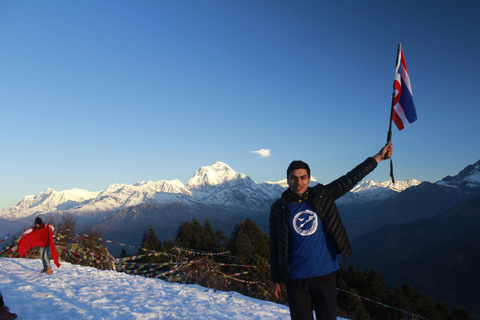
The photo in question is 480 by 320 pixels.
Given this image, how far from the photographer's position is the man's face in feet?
12.4

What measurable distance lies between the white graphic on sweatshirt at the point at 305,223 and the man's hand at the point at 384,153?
4.89ft

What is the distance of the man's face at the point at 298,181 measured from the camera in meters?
3.78

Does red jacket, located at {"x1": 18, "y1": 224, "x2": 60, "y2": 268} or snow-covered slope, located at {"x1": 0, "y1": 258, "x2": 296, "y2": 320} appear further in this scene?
red jacket, located at {"x1": 18, "y1": 224, "x2": 60, "y2": 268}

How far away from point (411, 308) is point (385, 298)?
9.04ft

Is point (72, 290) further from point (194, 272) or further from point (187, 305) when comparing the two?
point (194, 272)

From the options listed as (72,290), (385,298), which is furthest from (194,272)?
(385,298)

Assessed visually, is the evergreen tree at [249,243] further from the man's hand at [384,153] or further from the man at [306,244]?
the man at [306,244]

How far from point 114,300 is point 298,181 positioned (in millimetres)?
5835

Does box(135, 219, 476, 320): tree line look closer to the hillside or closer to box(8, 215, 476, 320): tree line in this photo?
box(8, 215, 476, 320): tree line

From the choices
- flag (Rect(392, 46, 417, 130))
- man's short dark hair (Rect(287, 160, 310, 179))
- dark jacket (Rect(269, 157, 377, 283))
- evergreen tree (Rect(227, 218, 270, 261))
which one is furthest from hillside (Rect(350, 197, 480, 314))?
man's short dark hair (Rect(287, 160, 310, 179))

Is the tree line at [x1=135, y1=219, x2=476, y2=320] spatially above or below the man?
below

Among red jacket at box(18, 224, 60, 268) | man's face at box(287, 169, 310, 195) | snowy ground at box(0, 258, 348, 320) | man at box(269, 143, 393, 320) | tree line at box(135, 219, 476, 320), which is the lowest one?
tree line at box(135, 219, 476, 320)

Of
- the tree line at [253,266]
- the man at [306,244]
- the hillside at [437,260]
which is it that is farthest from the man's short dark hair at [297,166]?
the hillside at [437,260]

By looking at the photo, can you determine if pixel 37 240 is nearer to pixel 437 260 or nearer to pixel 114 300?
pixel 114 300
